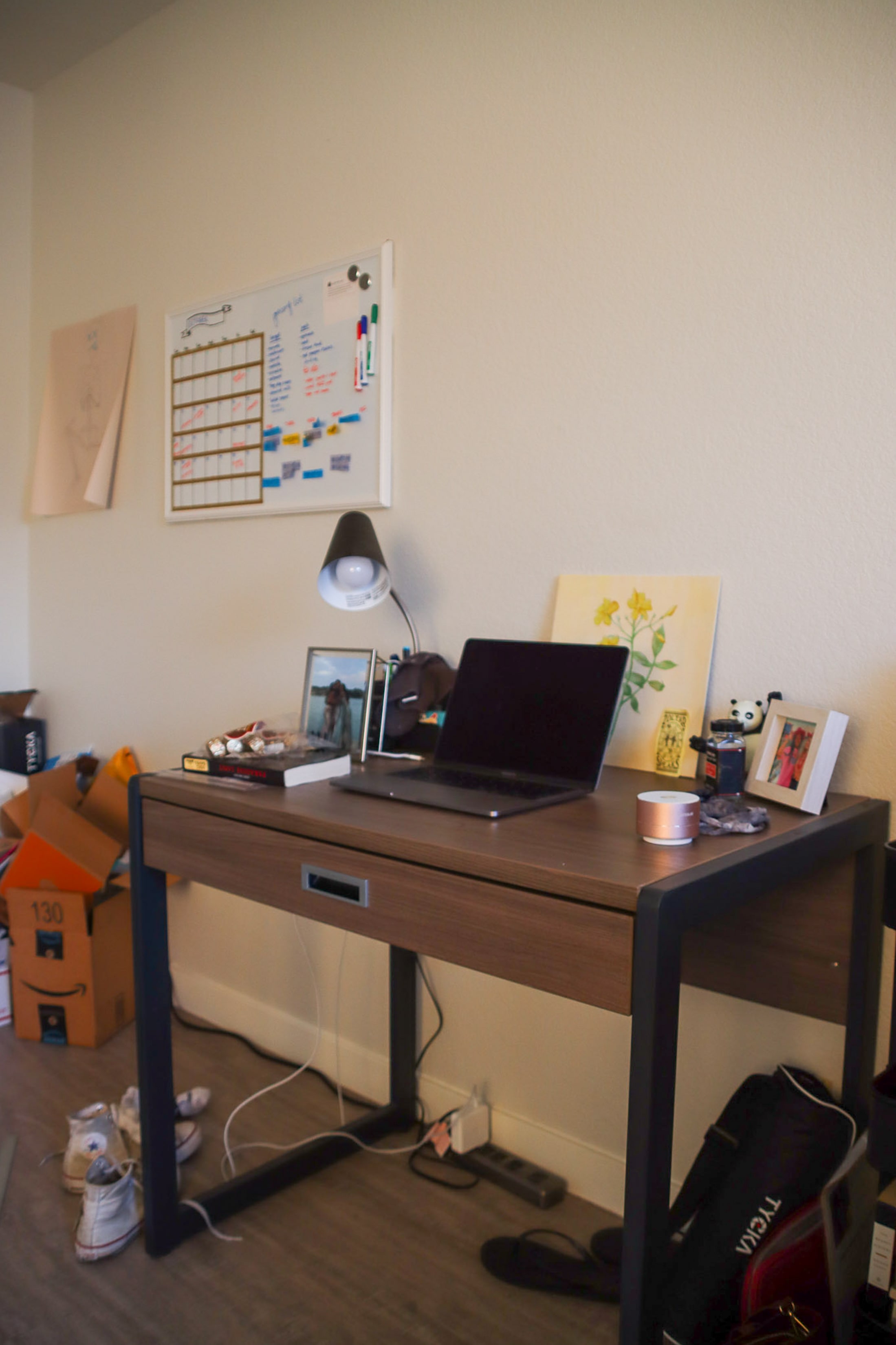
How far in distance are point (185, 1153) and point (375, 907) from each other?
975 millimetres

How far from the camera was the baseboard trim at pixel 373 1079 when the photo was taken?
5.33ft

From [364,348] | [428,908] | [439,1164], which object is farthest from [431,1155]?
[364,348]

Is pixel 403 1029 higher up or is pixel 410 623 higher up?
pixel 410 623

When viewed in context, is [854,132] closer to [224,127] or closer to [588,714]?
[588,714]

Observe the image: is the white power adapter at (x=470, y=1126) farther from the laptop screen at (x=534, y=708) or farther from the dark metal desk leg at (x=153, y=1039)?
the laptop screen at (x=534, y=708)

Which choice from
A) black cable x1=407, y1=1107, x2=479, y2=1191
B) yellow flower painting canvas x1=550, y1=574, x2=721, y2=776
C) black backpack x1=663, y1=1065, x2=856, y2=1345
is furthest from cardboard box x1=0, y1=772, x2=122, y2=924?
black backpack x1=663, y1=1065, x2=856, y2=1345

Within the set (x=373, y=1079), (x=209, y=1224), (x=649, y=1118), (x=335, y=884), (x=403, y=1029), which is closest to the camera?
(x=649, y=1118)

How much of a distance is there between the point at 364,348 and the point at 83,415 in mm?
1160

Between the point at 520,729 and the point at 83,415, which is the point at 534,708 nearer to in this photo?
the point at 520,729

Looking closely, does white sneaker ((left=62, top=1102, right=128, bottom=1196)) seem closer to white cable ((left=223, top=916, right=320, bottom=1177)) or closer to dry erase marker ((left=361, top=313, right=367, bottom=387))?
white cable ((left=223, top=916, right=320, bottom=1177))

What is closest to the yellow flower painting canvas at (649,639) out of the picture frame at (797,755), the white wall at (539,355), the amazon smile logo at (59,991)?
the white wall at (539,355)

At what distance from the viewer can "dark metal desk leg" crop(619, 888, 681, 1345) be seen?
85 cm

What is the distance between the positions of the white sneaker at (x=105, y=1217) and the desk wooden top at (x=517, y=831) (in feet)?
2.15

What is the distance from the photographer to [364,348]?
1.89 meters
